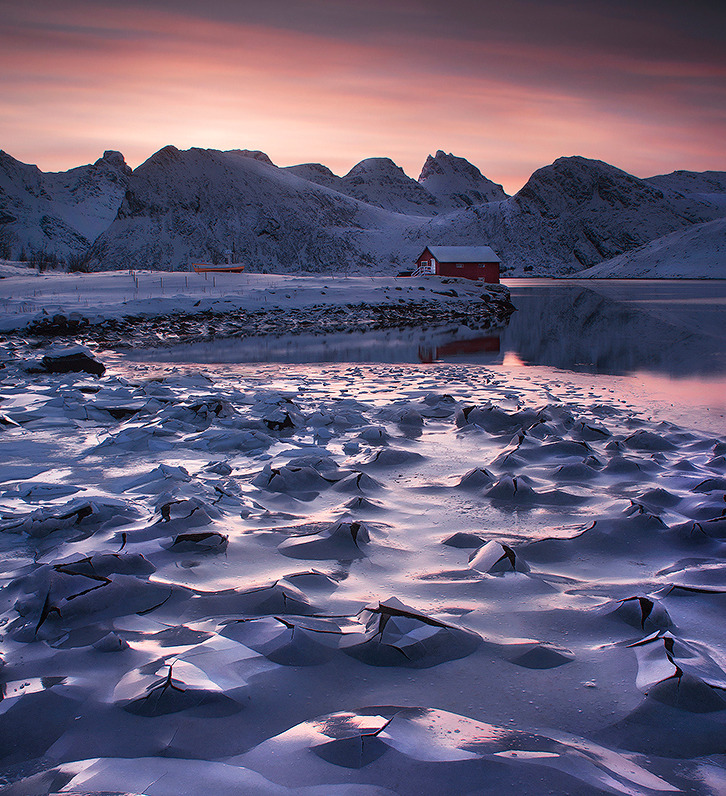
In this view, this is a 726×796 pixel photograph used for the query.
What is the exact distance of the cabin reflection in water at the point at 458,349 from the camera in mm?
14448

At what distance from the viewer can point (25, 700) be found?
74.3 inches

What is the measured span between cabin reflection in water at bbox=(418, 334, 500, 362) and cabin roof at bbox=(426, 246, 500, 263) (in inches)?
2011

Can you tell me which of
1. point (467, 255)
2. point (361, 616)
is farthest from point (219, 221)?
point (361, 616)

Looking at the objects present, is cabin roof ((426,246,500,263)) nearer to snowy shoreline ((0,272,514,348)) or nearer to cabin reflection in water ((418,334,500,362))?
snowy shoreline ((0,272,514,348))

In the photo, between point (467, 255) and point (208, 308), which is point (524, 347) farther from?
point (467, 255)

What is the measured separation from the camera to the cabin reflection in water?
14.4 metres

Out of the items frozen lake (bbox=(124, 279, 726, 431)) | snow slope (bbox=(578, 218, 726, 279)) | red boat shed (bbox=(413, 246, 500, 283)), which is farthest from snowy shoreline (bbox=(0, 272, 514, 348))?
snow slope (bbox=(578, 218, 726, 279))

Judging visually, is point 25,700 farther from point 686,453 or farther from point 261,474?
point 686,453

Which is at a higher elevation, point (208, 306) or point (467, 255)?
point (467, 255)

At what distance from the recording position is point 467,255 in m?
67.8

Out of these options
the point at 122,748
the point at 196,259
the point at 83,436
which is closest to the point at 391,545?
the point at 122,748

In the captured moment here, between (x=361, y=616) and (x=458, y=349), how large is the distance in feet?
46.7

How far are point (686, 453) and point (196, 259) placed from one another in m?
137

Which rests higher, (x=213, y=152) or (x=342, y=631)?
(x=213, y=152)
